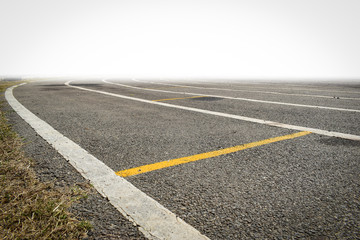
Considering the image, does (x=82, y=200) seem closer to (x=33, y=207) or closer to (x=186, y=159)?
(x=33, y=207)

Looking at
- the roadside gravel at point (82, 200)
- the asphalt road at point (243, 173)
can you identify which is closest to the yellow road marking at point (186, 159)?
the asphalt road at point (243, 173)

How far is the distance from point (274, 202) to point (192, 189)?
584 millimetres

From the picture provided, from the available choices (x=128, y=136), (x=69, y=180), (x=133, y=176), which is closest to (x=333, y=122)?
(x=128, y=136)

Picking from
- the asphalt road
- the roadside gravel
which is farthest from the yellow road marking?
the roadside gravel

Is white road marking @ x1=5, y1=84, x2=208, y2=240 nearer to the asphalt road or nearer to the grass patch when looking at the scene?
the asphalt road

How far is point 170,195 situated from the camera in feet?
5.78

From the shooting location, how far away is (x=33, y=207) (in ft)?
4.86

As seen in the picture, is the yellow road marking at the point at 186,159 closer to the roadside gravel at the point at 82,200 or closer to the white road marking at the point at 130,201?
the white road marking at the point at 130,201

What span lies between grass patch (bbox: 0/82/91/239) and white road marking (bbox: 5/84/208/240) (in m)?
0.21

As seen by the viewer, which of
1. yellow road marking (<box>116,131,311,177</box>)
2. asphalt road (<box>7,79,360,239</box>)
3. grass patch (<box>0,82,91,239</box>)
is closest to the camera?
grass patch (<box>0,82,91,239</box>)

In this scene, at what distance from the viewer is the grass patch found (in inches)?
51.3

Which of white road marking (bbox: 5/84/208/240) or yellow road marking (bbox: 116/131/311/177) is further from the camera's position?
yellow road marking (bbox: 116/131/311/177)

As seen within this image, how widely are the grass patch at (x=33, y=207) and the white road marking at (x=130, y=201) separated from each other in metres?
0.21

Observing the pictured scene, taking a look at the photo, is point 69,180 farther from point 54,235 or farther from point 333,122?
point 333,122
